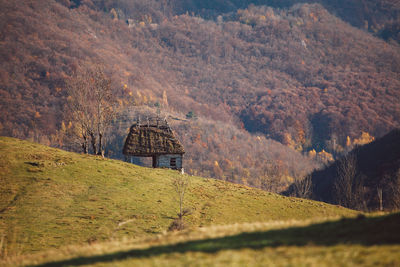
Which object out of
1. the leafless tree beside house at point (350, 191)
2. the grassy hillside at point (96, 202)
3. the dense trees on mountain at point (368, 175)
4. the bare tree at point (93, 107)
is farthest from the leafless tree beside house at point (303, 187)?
the bare tree at point (93, 107)

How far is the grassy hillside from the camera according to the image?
78.1ft

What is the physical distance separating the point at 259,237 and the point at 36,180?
94.6 ft

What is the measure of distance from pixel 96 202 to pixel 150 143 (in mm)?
22371

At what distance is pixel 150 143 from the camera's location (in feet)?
171

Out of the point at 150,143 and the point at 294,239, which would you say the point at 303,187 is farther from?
the point at 294,239

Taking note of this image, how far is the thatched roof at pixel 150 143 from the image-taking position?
5103 cm

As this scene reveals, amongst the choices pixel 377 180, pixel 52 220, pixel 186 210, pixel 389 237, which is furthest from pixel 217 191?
pixel 377 180

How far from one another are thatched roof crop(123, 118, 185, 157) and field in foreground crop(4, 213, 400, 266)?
39.2 m

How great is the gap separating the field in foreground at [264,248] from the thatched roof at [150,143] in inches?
1543

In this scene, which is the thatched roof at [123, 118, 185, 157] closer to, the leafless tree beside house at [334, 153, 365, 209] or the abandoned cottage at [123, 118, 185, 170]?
the abandoned cottage at [123, 118, 185, 170]

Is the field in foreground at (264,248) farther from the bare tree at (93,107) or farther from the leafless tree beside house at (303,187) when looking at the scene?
the leafless tree beside house at (303,187)

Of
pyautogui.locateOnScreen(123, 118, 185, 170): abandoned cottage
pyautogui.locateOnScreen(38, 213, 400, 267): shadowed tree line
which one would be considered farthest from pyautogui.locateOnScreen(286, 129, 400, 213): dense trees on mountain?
pyautogui.locateOnScreen(38, 213, 400, 267): shadowed tree line

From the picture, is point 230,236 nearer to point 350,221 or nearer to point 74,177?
point 350,221

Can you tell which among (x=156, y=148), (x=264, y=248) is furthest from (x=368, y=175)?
(x=264, y=248)
